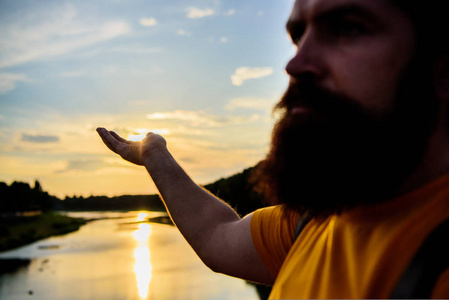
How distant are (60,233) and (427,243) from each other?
260ft

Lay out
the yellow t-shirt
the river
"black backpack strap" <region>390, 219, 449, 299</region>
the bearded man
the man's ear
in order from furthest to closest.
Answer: the river, the man's ear, the bearded man, the yellow t-shirt, "black backpack strap" <region>390, 219, 449, 299</region>

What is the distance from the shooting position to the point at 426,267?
82cm

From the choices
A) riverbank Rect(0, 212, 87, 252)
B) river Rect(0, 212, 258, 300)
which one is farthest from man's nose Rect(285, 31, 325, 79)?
riverbank Rect(0, 212, 87, 252)

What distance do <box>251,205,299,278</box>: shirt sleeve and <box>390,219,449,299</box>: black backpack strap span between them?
54 centimetres

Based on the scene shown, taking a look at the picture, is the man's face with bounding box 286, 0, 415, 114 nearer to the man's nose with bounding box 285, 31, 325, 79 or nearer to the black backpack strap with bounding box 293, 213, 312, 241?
the man's nose with bounding box 285, 31, 325, 79

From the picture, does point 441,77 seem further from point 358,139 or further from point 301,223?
point 301,223

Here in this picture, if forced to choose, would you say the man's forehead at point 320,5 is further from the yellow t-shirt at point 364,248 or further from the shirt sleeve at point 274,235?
the shirt sleeve at point 274,235

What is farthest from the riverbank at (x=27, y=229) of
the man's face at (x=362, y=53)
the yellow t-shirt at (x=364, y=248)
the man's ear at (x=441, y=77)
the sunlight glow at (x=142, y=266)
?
the man's ear at (x=441, y=77)

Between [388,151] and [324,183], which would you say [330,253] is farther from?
[388,151]

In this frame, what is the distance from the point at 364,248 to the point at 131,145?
1250mm

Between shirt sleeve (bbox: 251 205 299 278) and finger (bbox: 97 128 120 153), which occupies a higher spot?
finger (bbox: 97 128 120 153)

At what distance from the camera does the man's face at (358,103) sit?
1.11 m

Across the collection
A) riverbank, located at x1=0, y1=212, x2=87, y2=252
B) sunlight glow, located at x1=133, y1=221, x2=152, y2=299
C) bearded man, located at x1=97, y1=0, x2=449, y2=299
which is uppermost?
bearded man, located at x1=97, y1=0, x2=449, y2=299

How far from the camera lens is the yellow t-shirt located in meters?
0.93
